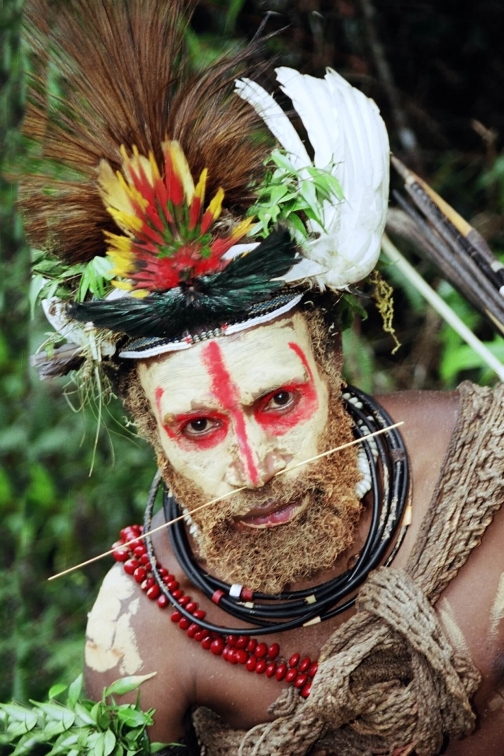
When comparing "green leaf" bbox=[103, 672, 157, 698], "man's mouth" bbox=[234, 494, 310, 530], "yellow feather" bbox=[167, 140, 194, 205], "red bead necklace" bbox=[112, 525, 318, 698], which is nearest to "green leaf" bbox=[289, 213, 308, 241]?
"yellow feather" bbox=[167, 140, 194, 205]

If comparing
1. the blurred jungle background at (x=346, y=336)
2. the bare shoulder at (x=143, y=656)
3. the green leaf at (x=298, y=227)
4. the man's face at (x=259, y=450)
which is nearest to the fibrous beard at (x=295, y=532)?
the man's face at (x=259, y=450)

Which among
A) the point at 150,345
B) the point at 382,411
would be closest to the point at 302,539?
the point at 382,411

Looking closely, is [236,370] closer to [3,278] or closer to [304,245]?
[304,245]

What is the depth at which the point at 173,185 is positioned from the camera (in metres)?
1.87

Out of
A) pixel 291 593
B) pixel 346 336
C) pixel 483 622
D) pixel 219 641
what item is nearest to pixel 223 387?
pixel 291 593

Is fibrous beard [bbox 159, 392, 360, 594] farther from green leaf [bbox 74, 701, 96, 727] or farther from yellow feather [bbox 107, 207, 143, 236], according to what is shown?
yellow feather [bbox 107, 207, 143, 236]

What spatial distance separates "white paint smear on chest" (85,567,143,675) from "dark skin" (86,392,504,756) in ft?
0.05

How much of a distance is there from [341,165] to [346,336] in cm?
177

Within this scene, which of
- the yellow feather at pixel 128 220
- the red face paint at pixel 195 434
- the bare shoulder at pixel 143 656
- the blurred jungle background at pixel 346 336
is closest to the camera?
the yellow feather at pixel 128 220

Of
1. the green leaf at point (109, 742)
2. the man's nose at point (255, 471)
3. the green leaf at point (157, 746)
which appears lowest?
the green leaf at point (157, 746)

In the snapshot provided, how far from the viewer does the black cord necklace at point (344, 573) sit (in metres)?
2.11

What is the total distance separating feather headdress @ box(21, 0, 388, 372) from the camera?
1897 millimetres

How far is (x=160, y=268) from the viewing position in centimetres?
190

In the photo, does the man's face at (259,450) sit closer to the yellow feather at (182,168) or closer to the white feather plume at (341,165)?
the white feather plume at (341,165)
